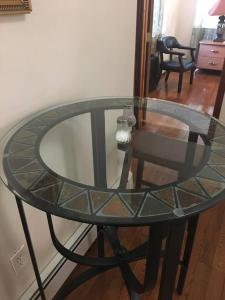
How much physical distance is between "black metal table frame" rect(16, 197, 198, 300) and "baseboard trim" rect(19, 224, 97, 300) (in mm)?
49

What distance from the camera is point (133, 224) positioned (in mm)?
522

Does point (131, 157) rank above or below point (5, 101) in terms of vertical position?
below

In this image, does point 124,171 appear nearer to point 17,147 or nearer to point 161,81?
point 17,147

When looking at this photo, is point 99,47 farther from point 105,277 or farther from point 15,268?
→ point 105,277

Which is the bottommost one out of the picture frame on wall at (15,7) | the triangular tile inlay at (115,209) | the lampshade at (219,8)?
the triangular tile inlay at (115,209)

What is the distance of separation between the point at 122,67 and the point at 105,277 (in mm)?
1171

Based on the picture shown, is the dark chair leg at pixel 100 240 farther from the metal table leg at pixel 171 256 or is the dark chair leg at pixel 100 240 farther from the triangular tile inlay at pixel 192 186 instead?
the triangular tile inlay at pixel 192 186

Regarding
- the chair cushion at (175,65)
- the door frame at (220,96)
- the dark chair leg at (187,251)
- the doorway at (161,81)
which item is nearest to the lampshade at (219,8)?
the doorway at (161,81)

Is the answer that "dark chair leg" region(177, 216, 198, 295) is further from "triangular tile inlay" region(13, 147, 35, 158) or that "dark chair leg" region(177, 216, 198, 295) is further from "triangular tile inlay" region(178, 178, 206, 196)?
"triangular tile inlay" region(13, 147, 35, 158)

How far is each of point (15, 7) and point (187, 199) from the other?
0.71 metres

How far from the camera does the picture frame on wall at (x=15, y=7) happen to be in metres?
0.71

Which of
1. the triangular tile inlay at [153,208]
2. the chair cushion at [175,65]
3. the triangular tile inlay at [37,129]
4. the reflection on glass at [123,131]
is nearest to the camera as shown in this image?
the triangular tile inlay at [153,208]

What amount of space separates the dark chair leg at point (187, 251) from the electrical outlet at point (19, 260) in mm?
689

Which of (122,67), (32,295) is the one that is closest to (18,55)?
(122,67)
